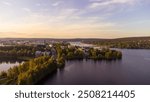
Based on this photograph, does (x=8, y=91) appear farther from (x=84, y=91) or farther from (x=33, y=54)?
(x=33, y=54)

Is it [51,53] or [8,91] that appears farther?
[51,53]

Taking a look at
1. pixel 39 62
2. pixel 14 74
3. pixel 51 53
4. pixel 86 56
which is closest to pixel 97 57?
pixel 86 56

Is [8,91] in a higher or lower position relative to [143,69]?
higher

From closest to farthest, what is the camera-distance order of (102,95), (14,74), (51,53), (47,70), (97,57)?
(102,95) < (14,74) < (47,70) < (51,53) < (97,57)

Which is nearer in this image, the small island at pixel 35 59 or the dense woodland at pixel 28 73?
the dense woodland at pixel 28 73

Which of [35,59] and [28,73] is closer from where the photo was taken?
[28,73]

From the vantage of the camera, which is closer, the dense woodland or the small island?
the dense woodland

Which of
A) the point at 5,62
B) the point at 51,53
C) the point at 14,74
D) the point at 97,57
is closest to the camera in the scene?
the point at 14,74

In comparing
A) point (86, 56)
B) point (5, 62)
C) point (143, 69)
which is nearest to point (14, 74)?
point (5, 62)

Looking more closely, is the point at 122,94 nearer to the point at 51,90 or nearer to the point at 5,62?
the point at 51,90
